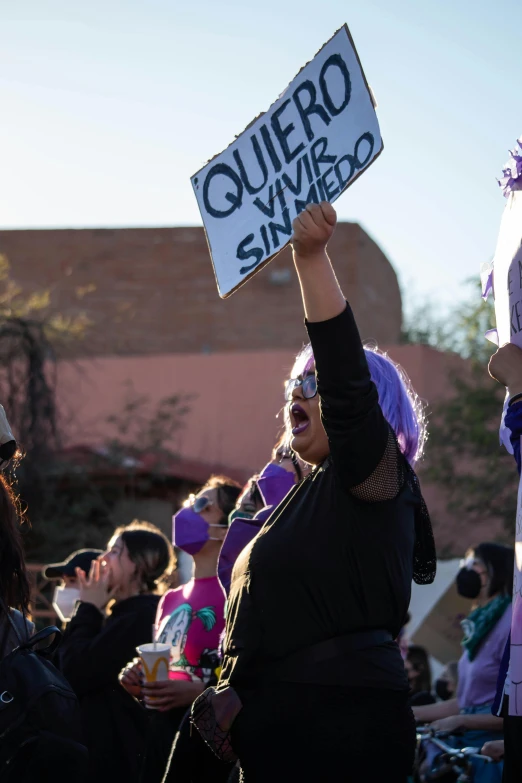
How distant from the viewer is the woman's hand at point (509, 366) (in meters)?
2.65

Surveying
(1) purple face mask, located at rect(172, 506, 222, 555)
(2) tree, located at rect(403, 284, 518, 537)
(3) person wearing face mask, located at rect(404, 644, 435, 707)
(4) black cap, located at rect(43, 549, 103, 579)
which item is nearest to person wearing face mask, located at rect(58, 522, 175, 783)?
(1) purple face mask, located at rect(172, 506, 222, 555)

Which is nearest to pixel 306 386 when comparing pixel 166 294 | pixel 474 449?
pixel 474 449

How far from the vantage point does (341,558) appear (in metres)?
2.45

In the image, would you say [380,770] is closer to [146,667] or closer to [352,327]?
[352,327]

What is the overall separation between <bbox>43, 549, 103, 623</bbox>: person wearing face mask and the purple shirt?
2133mm

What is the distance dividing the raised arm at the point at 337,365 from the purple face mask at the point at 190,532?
2.20m

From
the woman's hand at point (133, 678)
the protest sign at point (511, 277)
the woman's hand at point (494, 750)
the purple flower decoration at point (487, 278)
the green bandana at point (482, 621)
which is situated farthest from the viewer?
the green bandana at point (482, 621)

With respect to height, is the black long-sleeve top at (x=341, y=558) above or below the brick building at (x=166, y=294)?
below

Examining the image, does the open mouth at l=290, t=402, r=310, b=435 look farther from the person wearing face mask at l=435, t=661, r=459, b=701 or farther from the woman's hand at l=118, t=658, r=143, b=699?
the person wearing face mask at l=435, t=661, r=459, b=701

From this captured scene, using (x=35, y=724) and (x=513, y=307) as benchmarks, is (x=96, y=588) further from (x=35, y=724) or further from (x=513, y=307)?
(x=513, y=307)

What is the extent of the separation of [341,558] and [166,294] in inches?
700

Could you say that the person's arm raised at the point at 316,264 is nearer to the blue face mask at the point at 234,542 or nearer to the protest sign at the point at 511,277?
the protest sign at the point at 511,277

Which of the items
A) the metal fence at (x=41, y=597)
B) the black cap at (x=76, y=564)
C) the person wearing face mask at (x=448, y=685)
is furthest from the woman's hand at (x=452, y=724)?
the metal fence at (x=41, y=597)

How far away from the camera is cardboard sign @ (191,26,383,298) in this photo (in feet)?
8.66
